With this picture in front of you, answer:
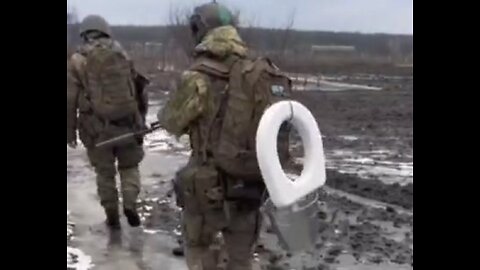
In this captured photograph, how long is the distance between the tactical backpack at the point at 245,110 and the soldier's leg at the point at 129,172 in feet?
9.34

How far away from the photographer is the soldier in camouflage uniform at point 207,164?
6250 millimetres

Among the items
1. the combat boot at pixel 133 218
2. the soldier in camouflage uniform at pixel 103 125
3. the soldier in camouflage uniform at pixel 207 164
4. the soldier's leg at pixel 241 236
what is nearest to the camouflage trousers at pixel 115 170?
the soldier in camouflage uniform at pixel 103 125

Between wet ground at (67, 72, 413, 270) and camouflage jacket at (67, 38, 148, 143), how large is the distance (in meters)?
1.08

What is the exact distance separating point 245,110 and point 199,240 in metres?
0.96

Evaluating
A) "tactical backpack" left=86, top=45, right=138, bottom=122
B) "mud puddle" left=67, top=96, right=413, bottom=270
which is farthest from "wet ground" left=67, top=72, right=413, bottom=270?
"tactical backpack" left=86, top=45, right=138, bottom=122

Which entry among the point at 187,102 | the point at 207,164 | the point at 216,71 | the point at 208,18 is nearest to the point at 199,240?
the point at 207,164

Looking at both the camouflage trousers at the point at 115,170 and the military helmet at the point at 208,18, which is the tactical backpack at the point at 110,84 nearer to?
the camouflage trousers at the point at 115,170

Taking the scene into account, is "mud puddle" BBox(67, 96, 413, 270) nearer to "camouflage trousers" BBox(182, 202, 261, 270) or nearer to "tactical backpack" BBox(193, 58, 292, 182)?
"camouflage trousers" BBox(182, 202, 261, 270)

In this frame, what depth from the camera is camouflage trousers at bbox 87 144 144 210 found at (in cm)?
895

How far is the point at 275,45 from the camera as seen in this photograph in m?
35.2
